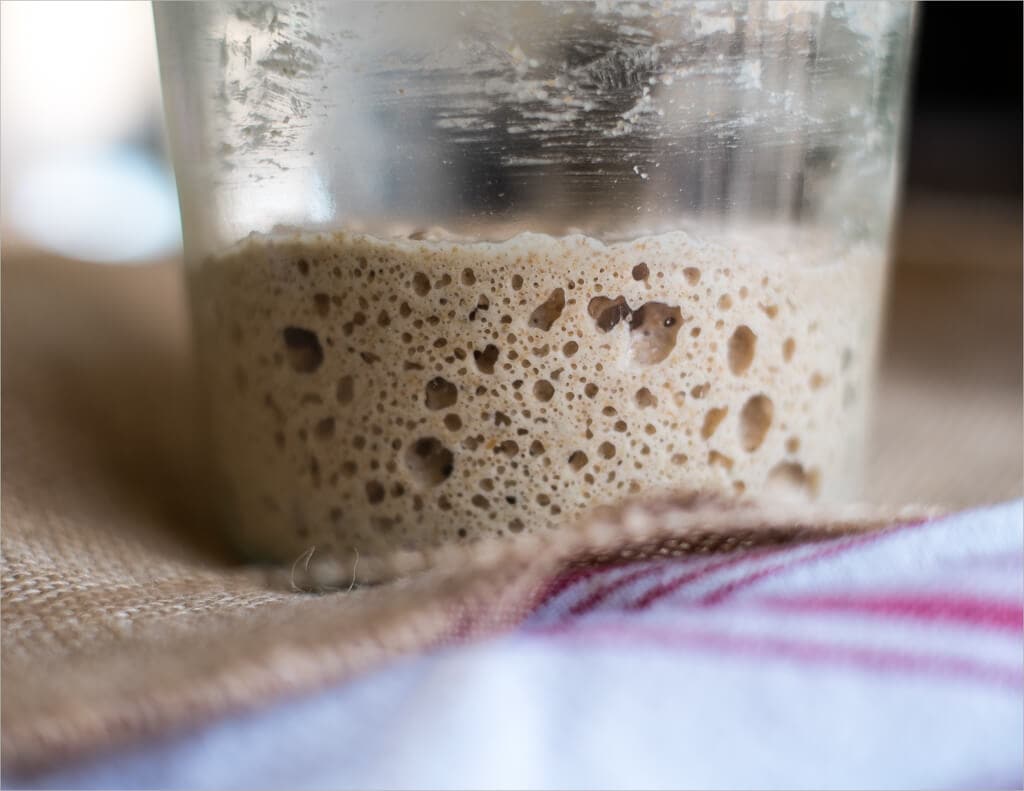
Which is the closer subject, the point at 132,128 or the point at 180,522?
the point at 180,522

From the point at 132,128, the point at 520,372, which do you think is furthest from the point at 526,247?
the point at 132,128

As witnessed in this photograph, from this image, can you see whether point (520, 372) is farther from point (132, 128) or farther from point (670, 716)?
point (132, 128)

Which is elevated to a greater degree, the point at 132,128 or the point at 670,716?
the point at 132,128

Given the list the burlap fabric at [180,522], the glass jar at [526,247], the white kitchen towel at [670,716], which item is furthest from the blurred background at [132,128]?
the white kitchen towel at [670,716]

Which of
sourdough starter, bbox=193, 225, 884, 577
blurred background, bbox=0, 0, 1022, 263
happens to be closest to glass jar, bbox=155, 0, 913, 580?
sourdough starter, bbox=193, 225, 884, 577

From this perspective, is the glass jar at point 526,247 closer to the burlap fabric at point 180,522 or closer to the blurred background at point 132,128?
the burlap fabric at point 180,522

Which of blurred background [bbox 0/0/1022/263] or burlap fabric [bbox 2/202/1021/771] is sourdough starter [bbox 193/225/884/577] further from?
blurred background [bbox 0/0/1022/263]

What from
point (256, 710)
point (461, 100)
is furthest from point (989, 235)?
point (256, 710)
